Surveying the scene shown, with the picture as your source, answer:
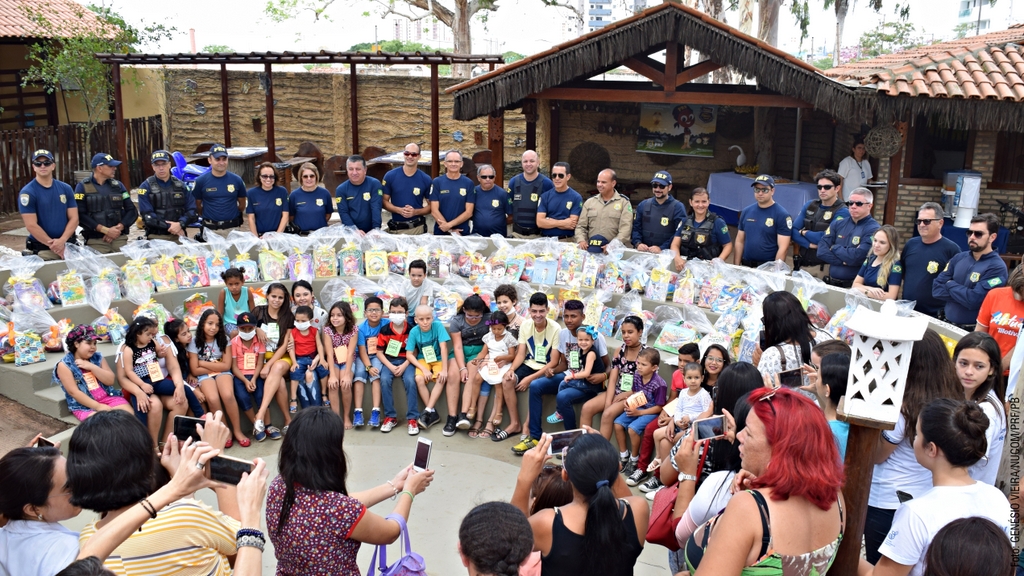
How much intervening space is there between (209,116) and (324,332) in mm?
13534

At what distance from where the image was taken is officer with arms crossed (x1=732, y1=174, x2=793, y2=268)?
24.1ft

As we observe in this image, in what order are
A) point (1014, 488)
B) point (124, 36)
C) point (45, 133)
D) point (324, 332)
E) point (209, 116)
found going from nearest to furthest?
point (1014, 488) < point (324, 332) < point (45, 133) < point (124, 36) < point (209, 116)

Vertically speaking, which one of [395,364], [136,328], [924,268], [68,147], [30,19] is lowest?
[395,364]

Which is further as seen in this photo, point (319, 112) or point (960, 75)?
point (319, 112)

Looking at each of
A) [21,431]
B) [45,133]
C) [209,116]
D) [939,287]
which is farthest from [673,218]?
[209,116]

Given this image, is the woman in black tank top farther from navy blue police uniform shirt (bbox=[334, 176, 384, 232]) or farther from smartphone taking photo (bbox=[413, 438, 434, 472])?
navy blue police uniform shirt (bbox=[334, 176, 384, 232])

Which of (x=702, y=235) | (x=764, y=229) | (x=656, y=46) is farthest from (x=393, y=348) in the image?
(x=656, y=46)

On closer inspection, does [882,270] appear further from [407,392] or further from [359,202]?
[359,202]

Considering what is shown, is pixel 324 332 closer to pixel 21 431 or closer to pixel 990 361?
pixel 21 431

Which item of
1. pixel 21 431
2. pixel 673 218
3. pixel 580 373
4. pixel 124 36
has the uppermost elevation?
pixel 124 36

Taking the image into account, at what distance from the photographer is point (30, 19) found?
614 inches

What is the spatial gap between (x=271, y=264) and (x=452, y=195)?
1.99 meters

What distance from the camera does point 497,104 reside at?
10.4 m

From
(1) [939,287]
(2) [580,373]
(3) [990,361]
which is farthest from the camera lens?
(2) [580,373]
